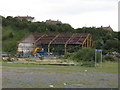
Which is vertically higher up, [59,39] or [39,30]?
[39,30]

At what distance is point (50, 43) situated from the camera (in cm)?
6059

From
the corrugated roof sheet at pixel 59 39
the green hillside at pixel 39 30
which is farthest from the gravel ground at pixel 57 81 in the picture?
the corrugated roof sheet at pixel 59 39

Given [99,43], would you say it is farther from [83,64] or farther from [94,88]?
[94,88]

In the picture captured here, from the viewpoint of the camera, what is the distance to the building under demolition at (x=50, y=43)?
5953 centimetres

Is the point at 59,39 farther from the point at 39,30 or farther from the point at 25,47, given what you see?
the point at 39,30

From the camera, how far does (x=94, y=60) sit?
40.9m

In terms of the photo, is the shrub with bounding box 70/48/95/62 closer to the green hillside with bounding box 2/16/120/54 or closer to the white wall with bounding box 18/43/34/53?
the green hillside with bounding box 2/16/120/54

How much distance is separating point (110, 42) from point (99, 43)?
292 inches

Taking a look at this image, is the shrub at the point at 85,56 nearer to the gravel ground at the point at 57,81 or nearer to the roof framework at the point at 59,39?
the roof framework at the point at 59,39

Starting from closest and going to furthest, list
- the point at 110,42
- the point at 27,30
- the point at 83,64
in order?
the point at 83,64
the point at 110,42
the point at 27,30

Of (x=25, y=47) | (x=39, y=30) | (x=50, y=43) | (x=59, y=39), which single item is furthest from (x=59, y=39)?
(x=39, y=30)

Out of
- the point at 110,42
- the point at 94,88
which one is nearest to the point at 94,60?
the point at 110,42

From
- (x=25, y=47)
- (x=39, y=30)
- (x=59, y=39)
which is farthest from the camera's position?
(x=39, y=30)

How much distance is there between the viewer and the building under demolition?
5953cm
